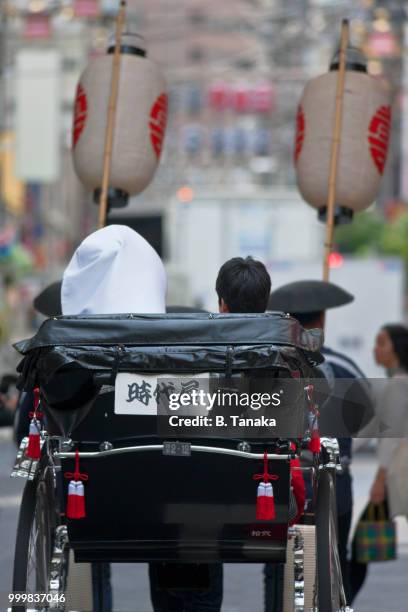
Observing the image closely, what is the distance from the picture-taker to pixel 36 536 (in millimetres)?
5172

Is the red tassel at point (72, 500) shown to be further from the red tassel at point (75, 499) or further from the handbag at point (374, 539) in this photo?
the handbag at point (374, 539)

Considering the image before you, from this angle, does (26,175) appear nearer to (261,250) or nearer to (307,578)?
(261,250)

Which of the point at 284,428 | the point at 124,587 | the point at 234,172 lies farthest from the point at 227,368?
the point at 234,172

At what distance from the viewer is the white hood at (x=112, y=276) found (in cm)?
537

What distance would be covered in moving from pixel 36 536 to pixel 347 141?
3.84m

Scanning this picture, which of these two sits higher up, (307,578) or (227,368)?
(227,368)

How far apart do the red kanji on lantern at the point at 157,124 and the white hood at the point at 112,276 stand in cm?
307

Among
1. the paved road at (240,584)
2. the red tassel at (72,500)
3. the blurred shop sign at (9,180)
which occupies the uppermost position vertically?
the blurred shop sign at (9,180)

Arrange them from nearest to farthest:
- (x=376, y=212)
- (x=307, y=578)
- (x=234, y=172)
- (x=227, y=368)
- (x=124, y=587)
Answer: (x=227, y=368) → (x=307, y=578) → (x=124, y=587) → (x=234, y=172) → (x=376, y=212)

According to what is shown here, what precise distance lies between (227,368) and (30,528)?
0.90 m

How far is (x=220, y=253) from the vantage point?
103ft

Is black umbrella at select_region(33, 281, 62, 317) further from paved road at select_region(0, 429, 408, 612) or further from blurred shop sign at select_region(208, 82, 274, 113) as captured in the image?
blurred shop sign at select_region(208, 82, 274, 113)

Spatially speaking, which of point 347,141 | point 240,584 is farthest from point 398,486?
point 347,141

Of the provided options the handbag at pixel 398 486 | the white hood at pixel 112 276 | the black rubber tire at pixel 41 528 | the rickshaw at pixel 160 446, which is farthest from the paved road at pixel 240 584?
the rickshaw at pixel 160 446
